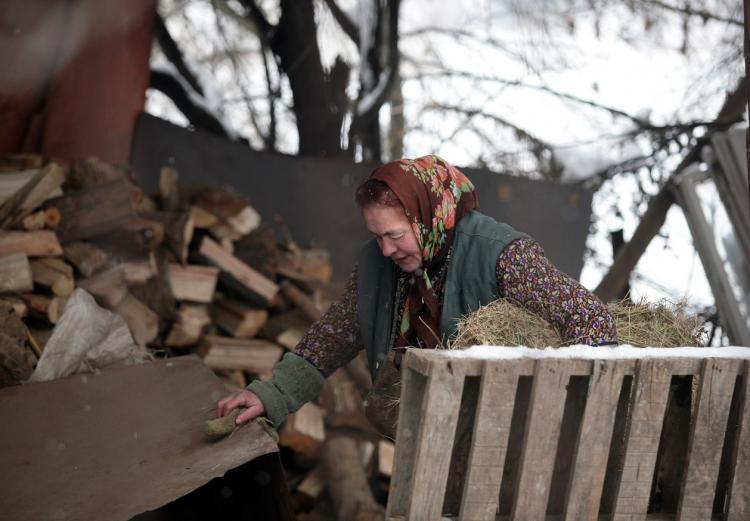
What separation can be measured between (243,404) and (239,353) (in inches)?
67.0

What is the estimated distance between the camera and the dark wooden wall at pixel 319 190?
5061mm

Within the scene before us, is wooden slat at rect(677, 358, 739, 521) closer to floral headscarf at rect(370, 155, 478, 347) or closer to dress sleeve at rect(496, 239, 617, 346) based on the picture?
dress sleeve at rect(496, 239, 617, 346)

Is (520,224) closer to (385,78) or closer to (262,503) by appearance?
(385,78)

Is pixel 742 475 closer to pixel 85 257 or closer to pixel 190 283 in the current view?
pixel 190 283

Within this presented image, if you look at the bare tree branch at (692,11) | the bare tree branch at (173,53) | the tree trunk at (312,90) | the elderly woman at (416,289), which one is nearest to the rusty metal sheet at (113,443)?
the elderly woman at (416,289)

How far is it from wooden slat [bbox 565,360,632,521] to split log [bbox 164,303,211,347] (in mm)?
2499

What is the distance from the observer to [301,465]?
4270 mm

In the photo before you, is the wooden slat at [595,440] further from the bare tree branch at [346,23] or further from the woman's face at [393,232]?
the bare tree branch at [346,23]

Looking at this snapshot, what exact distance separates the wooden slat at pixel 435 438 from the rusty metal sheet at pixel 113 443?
60 cm

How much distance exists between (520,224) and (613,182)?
1.05 meters

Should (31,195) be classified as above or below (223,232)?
above

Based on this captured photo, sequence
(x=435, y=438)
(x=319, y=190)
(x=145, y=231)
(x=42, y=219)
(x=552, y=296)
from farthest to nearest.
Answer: (x=319, y=190)
(x=145, y=231)
(x=42, y=219)
(x=552, y=296)
(x=435, y=438)

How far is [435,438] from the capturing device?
79.4 inches

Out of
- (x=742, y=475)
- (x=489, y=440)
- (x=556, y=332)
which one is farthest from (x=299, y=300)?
(x=742, y=475)
